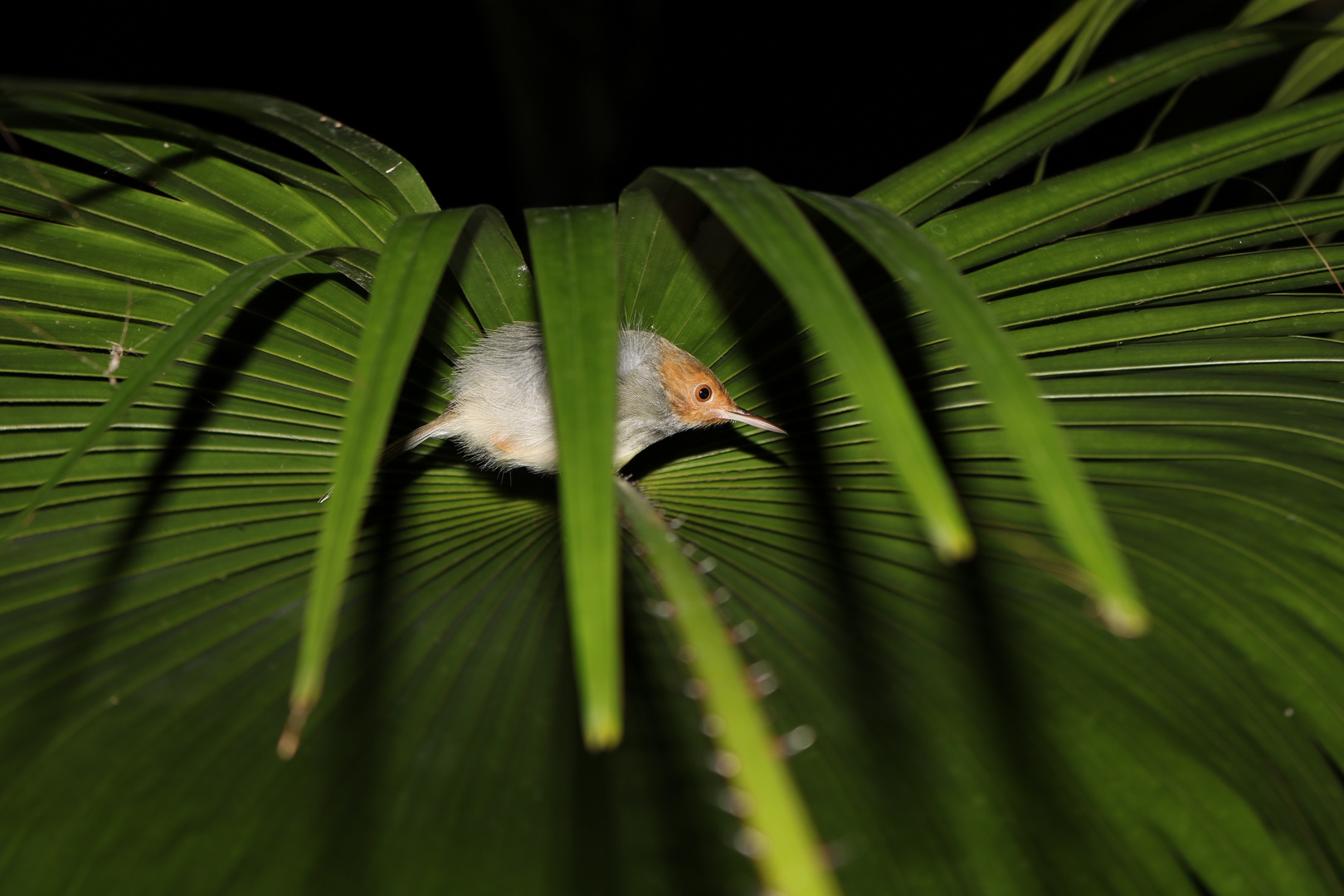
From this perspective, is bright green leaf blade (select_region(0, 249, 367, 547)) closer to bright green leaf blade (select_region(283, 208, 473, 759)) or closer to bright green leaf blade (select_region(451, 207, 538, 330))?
bright green leaf blade (select_region(283, 208, 473, 759))

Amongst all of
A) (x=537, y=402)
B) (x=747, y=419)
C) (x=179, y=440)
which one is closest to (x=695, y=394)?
(x=747, y=419)

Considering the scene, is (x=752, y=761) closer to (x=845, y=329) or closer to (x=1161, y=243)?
(x=845, y=329)

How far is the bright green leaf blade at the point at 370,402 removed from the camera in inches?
14.4

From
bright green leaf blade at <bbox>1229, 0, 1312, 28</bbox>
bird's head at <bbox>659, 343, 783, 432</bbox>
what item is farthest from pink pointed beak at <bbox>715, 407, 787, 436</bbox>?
bright green leaf blade at <bbox>1229, 0, 1312, 28</bbox>

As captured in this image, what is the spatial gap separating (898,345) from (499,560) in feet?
2.10

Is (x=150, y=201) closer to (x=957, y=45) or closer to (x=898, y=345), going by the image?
(x=898, y=345)

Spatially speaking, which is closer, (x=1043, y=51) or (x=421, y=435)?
(x=421, y=435)

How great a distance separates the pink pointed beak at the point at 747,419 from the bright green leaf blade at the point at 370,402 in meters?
0.64

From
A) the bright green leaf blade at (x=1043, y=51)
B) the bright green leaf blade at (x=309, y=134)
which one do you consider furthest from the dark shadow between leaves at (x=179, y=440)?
the bright green leaf blade at (x=1043, y=51)

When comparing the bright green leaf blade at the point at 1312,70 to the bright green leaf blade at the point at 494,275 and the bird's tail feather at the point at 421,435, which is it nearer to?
the bright green leaf blade at the point at 494,275

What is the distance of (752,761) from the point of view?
314 millimetres

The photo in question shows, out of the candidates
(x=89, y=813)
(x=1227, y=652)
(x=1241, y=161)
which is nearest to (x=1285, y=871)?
(x=1227, y=652)

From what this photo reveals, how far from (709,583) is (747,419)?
0.26 metres

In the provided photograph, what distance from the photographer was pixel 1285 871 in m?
0.76
